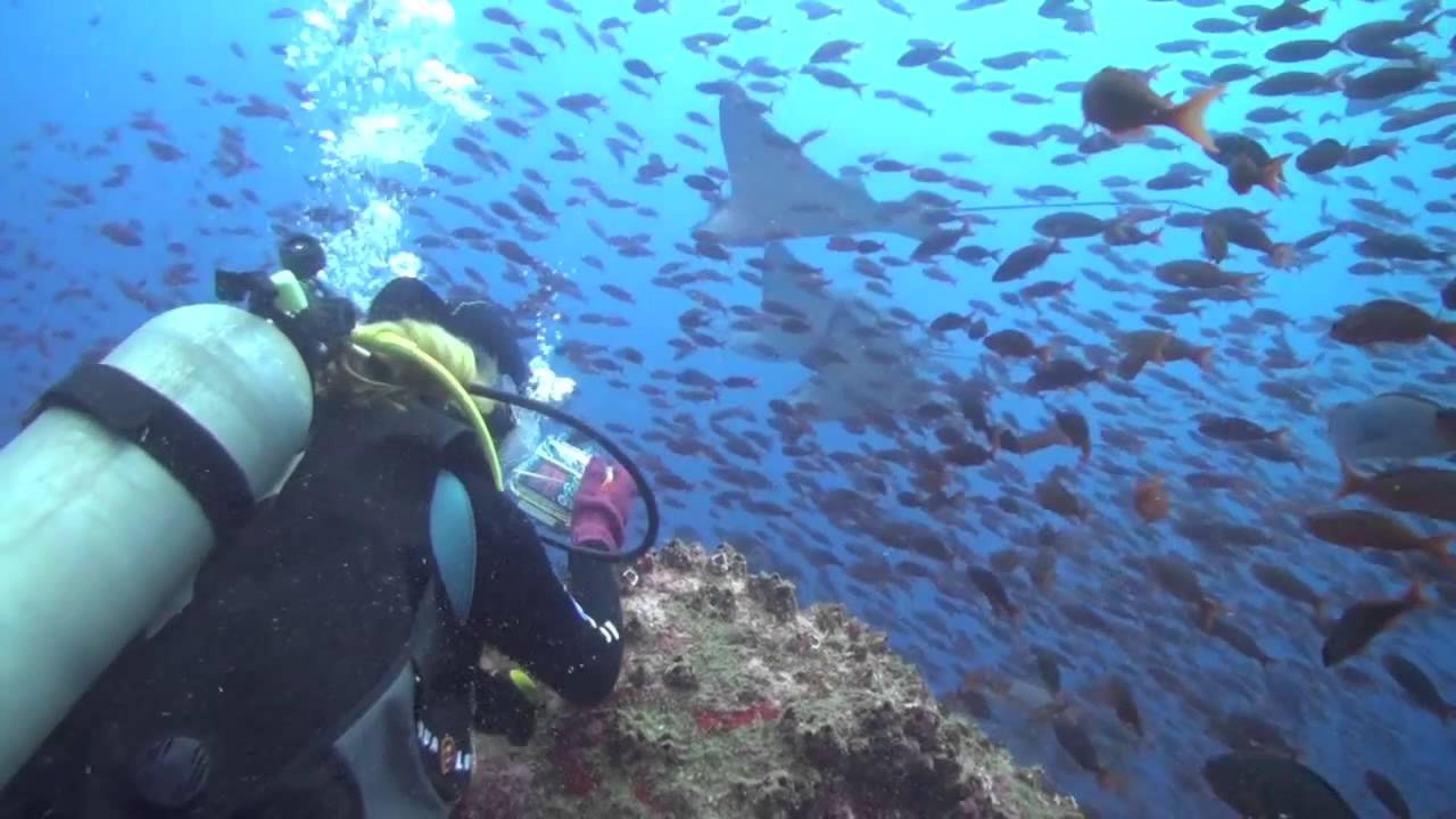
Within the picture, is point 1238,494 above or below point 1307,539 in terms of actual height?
above

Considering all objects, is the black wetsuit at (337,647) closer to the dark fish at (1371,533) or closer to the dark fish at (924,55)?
the dark fish at (1371,533)

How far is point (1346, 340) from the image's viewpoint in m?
6.52

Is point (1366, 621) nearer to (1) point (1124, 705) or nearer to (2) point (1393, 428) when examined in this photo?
(2) point (1393, 428)

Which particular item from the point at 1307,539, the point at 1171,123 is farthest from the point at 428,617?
the point at 1307,539

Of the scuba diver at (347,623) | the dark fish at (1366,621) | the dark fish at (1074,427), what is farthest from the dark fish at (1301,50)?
the scuba diver at (347,623)

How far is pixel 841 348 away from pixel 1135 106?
10.9 metres

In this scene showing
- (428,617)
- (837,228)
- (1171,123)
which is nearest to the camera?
(428,617)

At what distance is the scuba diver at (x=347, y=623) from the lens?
6.67 feet

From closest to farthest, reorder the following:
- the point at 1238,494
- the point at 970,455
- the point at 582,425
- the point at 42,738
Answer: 1. the point at 42,738
2. the point at 582,425
3. the point at 970,455
4. the point at 1238,494

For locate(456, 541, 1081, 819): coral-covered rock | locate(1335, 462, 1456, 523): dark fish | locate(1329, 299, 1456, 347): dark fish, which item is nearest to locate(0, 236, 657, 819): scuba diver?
locate(456, 541, 1081, 819): coral-covered rock

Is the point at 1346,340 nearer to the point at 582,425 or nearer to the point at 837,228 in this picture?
the point at 582,425

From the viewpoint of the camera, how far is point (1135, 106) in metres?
6.35

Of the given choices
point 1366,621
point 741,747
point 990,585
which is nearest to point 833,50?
point 990,585

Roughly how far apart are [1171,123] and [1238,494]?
417 inches
